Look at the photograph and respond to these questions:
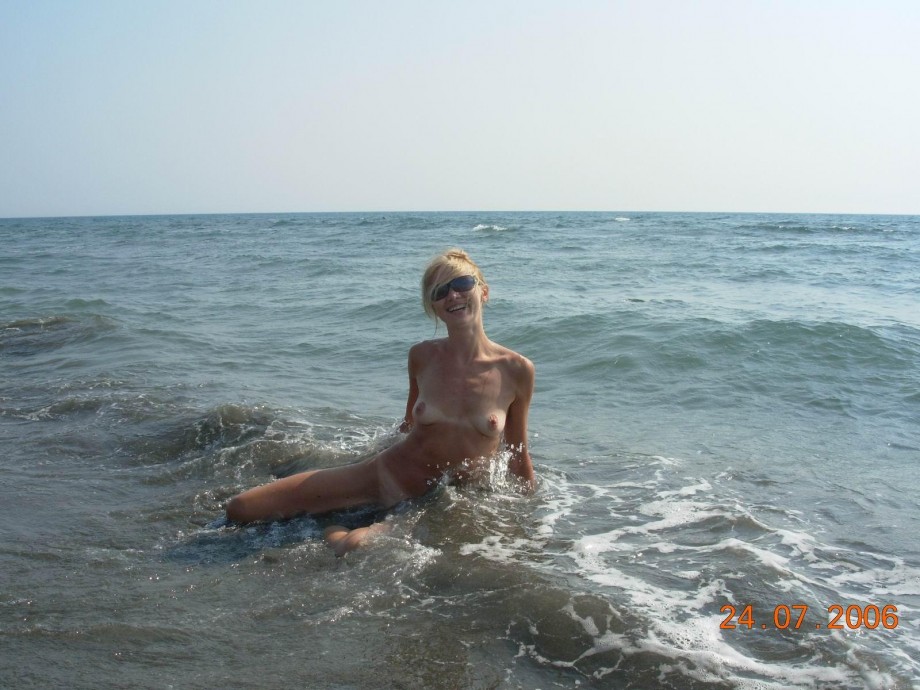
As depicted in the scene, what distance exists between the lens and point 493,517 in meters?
4.57

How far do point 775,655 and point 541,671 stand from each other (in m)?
0.96

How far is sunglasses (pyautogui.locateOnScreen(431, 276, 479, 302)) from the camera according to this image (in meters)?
4.25

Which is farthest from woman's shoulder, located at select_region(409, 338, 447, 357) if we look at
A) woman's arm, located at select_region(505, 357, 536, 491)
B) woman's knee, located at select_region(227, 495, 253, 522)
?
woman's knee, located at select_region(227, 495, 253, 522)

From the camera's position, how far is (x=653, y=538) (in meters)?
4.36

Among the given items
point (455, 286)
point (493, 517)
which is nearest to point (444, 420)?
point (493, 517)

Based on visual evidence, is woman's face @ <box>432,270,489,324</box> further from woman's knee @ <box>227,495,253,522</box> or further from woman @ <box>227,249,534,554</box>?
woman's knee @ <box>227,495,253,522</box>

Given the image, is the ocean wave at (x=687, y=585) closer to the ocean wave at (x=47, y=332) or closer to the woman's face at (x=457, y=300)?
the woman's face at (x=457, y=300)

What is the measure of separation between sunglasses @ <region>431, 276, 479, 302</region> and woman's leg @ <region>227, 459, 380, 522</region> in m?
1.13

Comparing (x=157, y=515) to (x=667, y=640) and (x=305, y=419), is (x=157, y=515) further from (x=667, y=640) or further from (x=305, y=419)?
(x=667, y=640)

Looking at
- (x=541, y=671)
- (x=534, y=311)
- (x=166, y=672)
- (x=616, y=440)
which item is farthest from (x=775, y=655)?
(x=534, y=311)

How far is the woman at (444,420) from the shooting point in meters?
4.36
